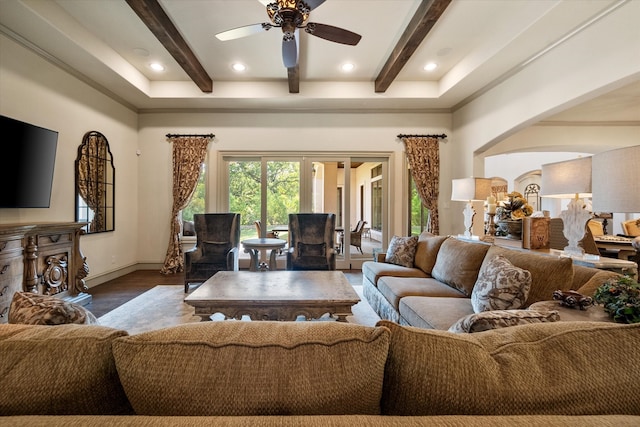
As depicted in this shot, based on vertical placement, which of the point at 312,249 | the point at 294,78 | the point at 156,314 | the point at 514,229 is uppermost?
the point at 294,78

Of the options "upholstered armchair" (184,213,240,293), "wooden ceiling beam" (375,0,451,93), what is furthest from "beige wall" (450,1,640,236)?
"upholstered armchair" (184,213,240,293)

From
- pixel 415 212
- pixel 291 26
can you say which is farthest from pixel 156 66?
pixel 415 212

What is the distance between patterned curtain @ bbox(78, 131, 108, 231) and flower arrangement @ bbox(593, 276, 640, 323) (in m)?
5.56

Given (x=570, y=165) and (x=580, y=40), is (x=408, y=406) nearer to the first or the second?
(x=570, y=165)

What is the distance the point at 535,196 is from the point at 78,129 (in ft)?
40.1

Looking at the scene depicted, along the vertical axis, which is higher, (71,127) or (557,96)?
(557,96)

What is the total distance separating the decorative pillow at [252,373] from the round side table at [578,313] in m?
1.22

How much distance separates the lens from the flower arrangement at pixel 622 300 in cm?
122

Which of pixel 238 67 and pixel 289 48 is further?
pixel 238 67

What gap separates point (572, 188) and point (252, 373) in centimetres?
270

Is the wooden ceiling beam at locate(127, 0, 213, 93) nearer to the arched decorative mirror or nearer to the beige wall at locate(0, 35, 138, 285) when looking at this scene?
the beige wall at locate(0, 35, 138, 285)

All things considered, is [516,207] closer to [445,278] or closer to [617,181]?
[445,278]

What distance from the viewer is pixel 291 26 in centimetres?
263

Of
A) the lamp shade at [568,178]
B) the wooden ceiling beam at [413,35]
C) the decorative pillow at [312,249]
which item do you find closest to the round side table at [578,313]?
the lamp shade at [568,178]
